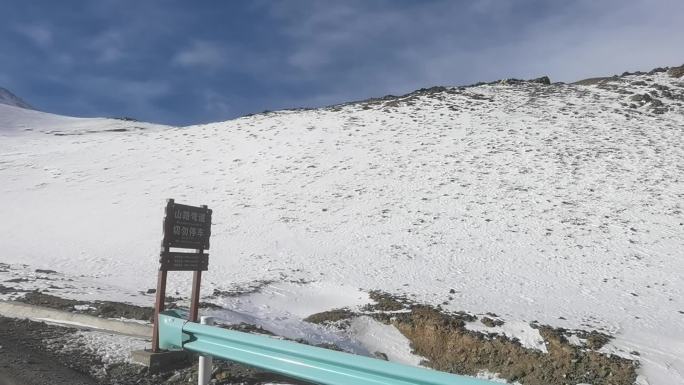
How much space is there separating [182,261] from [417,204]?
14087 millimetres

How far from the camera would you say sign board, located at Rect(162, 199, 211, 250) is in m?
6.41

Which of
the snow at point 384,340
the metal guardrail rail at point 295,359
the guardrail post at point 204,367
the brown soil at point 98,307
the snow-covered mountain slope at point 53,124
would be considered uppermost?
the snow-covered mountain slope at point 53,124

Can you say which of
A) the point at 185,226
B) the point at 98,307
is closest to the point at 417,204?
the point at 98,307

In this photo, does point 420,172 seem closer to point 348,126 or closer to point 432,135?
point 432,135

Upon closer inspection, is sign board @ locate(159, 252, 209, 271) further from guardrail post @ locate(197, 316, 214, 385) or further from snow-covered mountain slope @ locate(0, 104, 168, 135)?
snow-covered mountain slope @ locate(0, 104, 168, 135)

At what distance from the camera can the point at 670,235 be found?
16.2m

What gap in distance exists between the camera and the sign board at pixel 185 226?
6406mm

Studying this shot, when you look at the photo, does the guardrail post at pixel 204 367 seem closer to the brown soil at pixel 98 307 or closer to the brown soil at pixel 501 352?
the brown soil at pixel 98 307

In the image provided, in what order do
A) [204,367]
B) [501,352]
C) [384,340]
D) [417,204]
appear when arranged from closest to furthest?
[204,367] → [501,352] → [384,340] → [417,204]

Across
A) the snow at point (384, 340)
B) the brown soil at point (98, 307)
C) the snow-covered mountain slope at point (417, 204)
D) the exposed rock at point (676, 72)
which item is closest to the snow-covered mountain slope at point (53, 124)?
the snow-covered mountain slope at point (417, 204)

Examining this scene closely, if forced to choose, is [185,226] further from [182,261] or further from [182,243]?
[182,261]

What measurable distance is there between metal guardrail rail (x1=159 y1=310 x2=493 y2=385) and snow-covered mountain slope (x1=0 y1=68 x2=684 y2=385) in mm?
6287

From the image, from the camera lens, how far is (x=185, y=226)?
666 centimetres

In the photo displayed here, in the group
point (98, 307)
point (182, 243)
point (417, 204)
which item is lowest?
point (98, 307)
